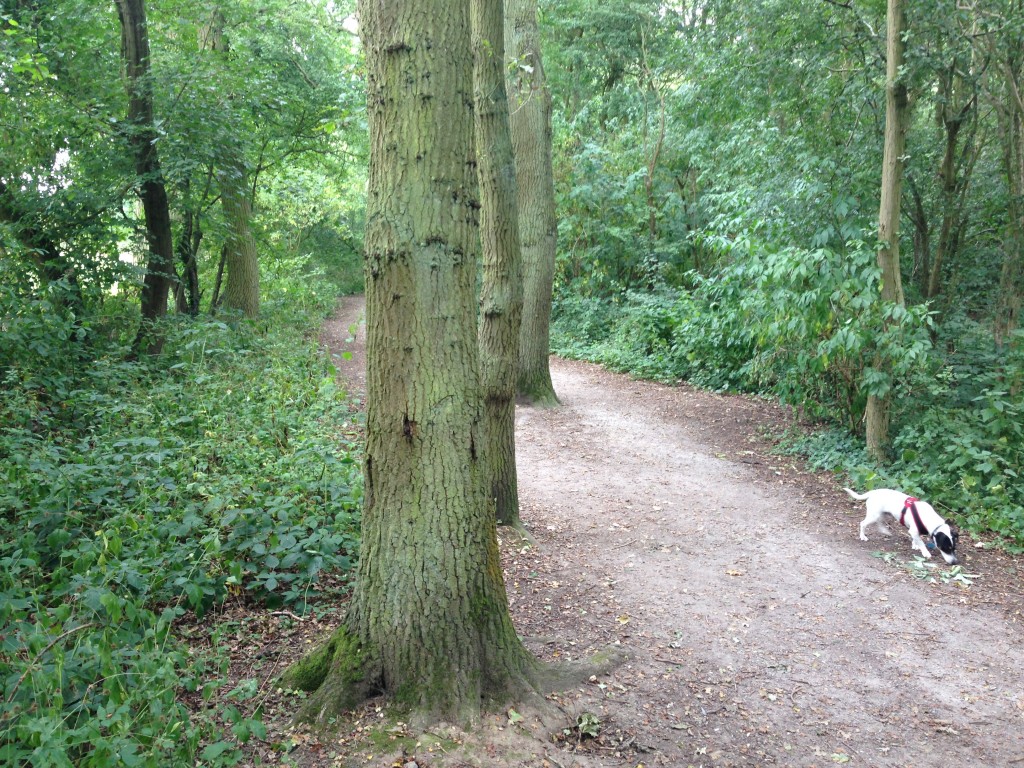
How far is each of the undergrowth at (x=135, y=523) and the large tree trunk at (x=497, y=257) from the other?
1317mm

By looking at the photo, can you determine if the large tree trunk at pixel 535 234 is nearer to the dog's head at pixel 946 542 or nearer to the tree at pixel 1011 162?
the tree at pixel 1011 162

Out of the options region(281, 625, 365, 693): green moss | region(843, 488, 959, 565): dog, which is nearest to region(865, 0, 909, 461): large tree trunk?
region(843, 488, 959, 565): dog

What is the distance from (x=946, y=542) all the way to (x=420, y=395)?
5.05 m

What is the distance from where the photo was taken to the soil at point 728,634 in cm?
342

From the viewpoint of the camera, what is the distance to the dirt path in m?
3.69

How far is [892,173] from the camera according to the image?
781 cm

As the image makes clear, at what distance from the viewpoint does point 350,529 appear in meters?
5.11

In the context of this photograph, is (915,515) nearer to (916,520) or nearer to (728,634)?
(916,520)

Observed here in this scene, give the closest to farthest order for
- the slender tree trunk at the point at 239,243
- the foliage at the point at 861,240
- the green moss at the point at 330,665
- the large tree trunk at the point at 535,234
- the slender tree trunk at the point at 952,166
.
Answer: the green moss at the point at 330,665 < the foliage at the point at 861,240 < the slender tree trunk at the point at 952,166 < the large tree trunk at the point at 535,234 < the slender tree trunk at the point at 239,243

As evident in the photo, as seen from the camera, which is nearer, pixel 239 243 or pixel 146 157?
pixel 146 157

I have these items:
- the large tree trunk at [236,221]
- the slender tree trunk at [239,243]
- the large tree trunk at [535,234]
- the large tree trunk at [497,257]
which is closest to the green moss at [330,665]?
the large tree trunk at [497,257]

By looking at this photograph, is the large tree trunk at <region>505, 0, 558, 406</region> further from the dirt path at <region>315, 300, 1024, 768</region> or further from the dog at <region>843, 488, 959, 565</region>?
the dog at <region>843, 488, 959, 565</region>

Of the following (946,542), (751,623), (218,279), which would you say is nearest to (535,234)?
(218,279)

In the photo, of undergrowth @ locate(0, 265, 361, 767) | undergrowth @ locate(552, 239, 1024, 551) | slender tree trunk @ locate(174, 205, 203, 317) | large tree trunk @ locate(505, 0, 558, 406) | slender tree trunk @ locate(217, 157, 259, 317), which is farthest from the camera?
slender tree trunk @ locate(174, 205, 203, 317)
